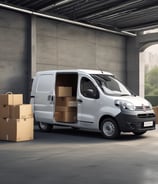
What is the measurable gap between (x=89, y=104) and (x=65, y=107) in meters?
1.16

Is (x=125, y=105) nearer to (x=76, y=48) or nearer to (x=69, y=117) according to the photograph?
(x=69, y=117)

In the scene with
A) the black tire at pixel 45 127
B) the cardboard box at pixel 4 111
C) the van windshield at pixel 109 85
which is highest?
the van windshield at pixel 109 85

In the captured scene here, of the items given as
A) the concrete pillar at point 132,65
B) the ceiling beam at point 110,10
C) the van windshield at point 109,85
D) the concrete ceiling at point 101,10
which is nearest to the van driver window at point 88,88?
the van windshield at point 109,85

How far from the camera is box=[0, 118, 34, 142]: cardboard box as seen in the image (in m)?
10.1

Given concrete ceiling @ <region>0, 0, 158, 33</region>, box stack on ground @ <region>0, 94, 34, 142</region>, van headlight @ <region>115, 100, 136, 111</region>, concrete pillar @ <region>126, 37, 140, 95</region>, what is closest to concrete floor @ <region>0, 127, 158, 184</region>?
box stack on ground @ <region>0, 94, 34, 142</region>

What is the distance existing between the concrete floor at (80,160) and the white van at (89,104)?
18.0 inches

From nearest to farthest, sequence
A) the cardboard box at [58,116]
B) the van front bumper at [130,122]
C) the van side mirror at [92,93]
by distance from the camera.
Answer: the van front bumper at [130,122], the van side mirror at [92,93], the cardboard box at [58,116]

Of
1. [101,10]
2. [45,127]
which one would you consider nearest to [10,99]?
[45,127]

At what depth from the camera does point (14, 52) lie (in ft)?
49.0

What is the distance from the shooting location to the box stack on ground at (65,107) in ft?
39.2

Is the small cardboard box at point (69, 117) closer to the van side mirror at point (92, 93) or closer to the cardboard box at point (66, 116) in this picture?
the cardboard box at point (66, 116)

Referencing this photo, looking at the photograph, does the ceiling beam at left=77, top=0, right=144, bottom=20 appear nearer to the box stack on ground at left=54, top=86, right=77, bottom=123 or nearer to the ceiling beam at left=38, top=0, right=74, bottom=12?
the ceiling beam at left=38, top=0, right=74, bottom=12

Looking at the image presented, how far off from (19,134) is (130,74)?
11420 mm

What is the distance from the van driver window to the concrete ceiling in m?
4.02
